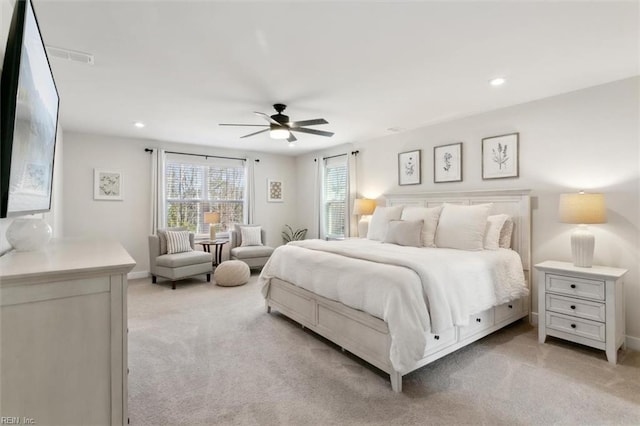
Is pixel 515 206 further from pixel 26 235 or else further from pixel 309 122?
pixel 26 235

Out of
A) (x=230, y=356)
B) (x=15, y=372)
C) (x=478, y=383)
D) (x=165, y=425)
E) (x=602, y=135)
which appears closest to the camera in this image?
(x=15, y=372)

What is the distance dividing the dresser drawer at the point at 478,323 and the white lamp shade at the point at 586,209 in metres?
1.15

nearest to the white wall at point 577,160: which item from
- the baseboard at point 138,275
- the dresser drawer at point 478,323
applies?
the dresser drawer at point 478,323

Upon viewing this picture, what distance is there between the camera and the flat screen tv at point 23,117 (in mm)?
1121

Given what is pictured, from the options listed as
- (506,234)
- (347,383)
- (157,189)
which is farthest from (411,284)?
(157,189)

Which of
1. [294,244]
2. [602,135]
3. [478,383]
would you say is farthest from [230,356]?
[602,135]

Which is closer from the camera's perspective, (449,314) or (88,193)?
(449,314)

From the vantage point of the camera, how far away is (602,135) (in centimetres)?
309

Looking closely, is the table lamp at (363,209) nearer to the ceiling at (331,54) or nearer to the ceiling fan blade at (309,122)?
the ceiling at (331,54)

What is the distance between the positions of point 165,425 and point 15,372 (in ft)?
3.60

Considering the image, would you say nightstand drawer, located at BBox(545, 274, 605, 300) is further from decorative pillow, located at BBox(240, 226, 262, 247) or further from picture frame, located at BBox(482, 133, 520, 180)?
decorative pillow, located at BBox(240, 226, 262, 247)

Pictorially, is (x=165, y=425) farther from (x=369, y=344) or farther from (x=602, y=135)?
(x=602, y=135)

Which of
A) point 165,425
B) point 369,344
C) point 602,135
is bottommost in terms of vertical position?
point 165,425

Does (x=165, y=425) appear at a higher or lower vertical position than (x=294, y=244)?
lower
